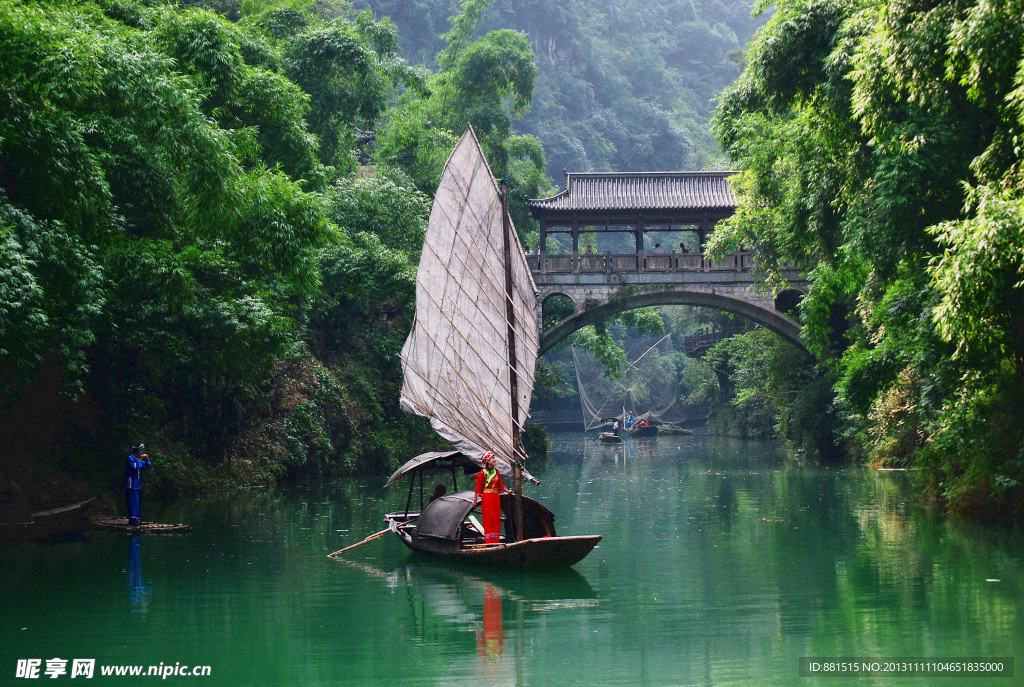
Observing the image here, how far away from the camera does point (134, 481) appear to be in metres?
12.4

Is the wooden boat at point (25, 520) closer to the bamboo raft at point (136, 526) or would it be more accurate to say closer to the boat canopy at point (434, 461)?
the bamboo raft at point (136, 526)

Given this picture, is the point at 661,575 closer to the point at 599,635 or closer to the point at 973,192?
the point at 599,635

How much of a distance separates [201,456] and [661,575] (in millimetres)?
10708

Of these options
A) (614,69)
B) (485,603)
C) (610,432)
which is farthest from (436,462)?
(614,69)

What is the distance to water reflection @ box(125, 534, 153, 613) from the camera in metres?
8.07

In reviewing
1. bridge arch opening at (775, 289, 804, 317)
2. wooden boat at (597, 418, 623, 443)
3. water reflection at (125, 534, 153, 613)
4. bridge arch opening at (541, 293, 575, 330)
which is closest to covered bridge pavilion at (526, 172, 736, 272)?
bridge arch opening at (541, 293, 575, 330)

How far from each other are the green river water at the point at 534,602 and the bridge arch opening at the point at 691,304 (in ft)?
42.9

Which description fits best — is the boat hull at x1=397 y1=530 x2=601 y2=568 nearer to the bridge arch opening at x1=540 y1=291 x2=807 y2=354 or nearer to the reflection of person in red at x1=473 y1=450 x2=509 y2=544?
the reflection of person in red at x1=473 y1=450 x2=509 y2=544

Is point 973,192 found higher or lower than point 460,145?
lower

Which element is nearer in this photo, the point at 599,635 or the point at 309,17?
the point at 599,635

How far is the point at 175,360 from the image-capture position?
1568cm

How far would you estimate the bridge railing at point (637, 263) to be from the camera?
26.8 meters

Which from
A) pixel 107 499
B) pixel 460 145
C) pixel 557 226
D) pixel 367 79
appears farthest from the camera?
pixel 557 226

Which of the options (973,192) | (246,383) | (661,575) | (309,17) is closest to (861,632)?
(661,575)
